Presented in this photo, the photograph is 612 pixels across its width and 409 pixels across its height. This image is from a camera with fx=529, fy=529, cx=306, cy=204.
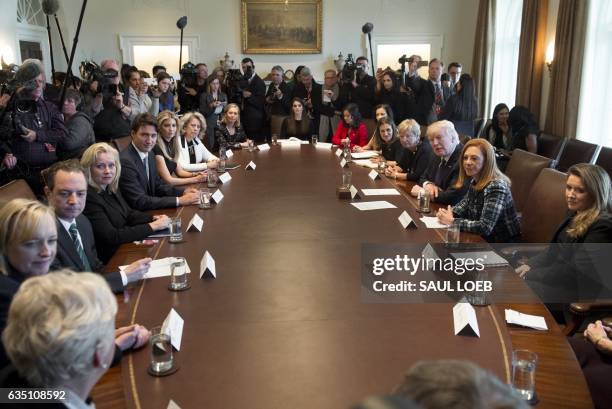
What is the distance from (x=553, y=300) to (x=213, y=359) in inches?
64.9

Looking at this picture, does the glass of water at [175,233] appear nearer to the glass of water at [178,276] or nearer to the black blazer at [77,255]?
the black blazer at [77,255]

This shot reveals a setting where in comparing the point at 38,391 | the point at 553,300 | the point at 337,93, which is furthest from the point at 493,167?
the point at 337,93

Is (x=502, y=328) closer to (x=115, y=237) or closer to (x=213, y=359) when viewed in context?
(x=213, y=359)

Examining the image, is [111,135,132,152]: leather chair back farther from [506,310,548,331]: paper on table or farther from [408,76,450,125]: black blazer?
[408,76,450,125]: black blazer

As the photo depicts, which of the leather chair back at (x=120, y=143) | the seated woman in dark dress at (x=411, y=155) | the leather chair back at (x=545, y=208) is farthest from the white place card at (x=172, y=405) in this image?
the leather chair back at (x=120, y=143)

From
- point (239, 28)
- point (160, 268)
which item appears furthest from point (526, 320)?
point (239, 28)

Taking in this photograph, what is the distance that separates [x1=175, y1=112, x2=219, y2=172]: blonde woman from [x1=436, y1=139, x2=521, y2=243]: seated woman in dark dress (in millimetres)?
2252

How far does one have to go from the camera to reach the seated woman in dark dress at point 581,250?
7.34 ft

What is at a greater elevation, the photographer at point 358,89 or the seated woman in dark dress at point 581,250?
the photographer at point 358,89

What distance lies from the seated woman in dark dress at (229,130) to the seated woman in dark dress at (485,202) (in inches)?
125

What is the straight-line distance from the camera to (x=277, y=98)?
7.12 m

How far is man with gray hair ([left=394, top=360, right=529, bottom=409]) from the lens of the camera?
55cm

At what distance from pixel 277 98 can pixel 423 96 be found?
76.3 inches

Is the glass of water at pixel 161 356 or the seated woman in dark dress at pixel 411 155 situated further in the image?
the seated woman in dark dress at pixel 411 155
